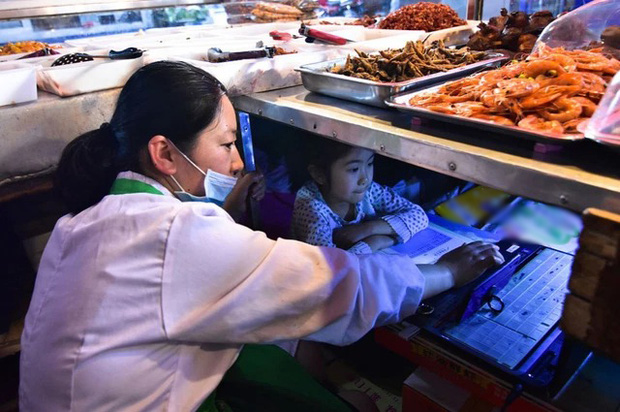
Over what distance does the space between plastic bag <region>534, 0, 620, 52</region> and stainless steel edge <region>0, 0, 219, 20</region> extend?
3.42 meters

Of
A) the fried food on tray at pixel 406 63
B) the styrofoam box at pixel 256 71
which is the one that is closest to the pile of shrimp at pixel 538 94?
the fried food on tray at pixel 406 63

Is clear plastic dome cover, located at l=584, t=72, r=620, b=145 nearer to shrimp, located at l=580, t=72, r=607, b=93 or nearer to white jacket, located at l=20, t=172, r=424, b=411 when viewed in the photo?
shrimp, located at l=580, t=72, r=607, b=93

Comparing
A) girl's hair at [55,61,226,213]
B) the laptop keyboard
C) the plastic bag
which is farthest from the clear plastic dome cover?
girl's hair at [55,61,226,213]

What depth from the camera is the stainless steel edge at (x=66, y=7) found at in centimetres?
352

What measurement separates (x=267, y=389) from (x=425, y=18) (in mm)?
2165

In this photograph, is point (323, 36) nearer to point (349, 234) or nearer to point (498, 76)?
point (349, 234)

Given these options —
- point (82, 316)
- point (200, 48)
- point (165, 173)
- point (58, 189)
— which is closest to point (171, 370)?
point (82, 316)

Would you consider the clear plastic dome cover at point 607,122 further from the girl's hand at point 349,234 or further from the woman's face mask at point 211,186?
the girl's hand at point 349,234

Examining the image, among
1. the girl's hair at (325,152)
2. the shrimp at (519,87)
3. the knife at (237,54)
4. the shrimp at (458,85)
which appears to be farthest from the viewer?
the girl's hair at (325,152)

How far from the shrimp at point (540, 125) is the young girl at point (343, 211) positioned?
1135 millimetres

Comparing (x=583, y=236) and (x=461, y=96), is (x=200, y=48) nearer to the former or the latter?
(x=461, y=96)

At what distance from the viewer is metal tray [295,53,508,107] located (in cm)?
148

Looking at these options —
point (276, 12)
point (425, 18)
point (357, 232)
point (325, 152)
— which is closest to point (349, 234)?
point (357, 232)

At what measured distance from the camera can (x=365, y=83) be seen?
5.00ft
